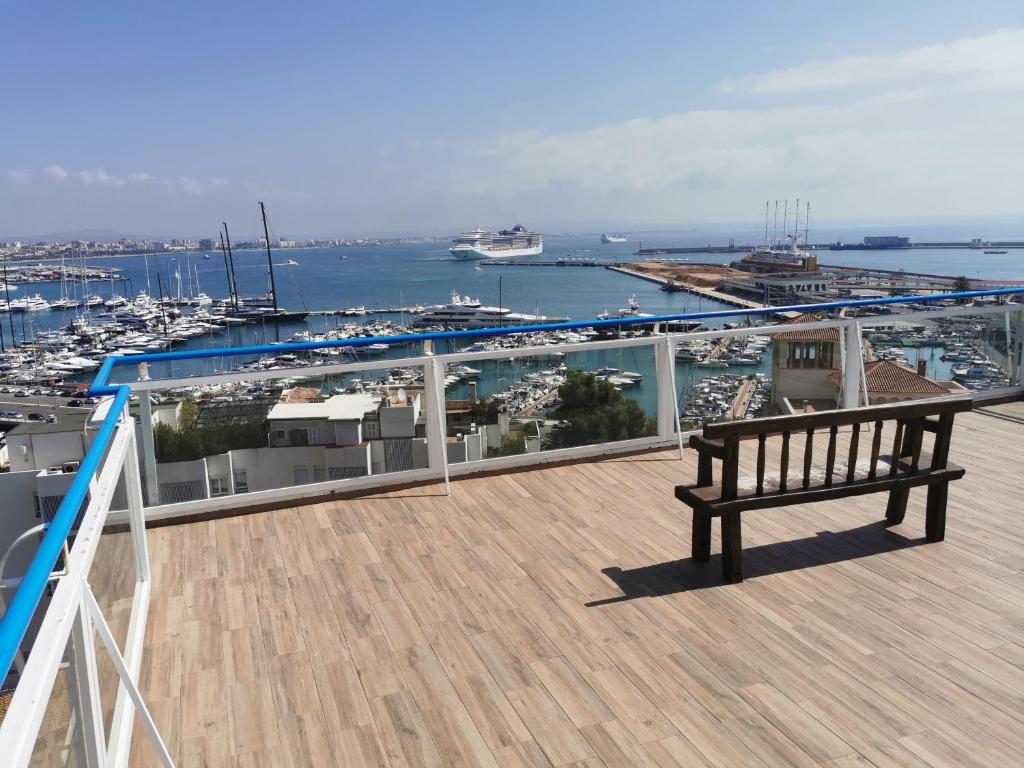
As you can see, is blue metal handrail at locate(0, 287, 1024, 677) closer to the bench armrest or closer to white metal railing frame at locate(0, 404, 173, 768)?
white metal railing frame at locate(0, 404, 173, 768)

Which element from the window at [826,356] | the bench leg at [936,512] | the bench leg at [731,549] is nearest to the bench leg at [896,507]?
the bench leg at [936,512]

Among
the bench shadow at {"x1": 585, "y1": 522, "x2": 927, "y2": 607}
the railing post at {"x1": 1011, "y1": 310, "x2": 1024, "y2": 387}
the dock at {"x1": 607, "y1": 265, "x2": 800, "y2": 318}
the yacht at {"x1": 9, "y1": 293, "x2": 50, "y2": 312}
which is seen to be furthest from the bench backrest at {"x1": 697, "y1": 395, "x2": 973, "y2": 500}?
the yacht at {"x1": 9, "y1": 293, "x2": 50, "y2": 312}

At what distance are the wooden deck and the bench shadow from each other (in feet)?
0.05

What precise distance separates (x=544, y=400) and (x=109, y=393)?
113 inches

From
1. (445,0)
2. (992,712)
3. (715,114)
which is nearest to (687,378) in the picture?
(992,712)

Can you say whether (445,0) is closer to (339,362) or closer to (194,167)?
(339,362)

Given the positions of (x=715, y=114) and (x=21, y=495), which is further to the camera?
(x=715, y=114)

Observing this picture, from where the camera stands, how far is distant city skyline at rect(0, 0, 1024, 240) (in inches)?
2847

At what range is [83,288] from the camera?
80.7 metres

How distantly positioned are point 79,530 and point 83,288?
91.9 meters

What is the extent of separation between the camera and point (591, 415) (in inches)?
223

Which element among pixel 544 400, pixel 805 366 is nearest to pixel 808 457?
pixel 544 400

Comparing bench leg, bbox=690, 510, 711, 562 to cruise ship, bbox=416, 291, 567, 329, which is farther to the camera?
cruise ship, bbox=416, 291, 567, 329

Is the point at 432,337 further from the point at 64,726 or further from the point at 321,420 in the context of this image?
the point at 64,726
